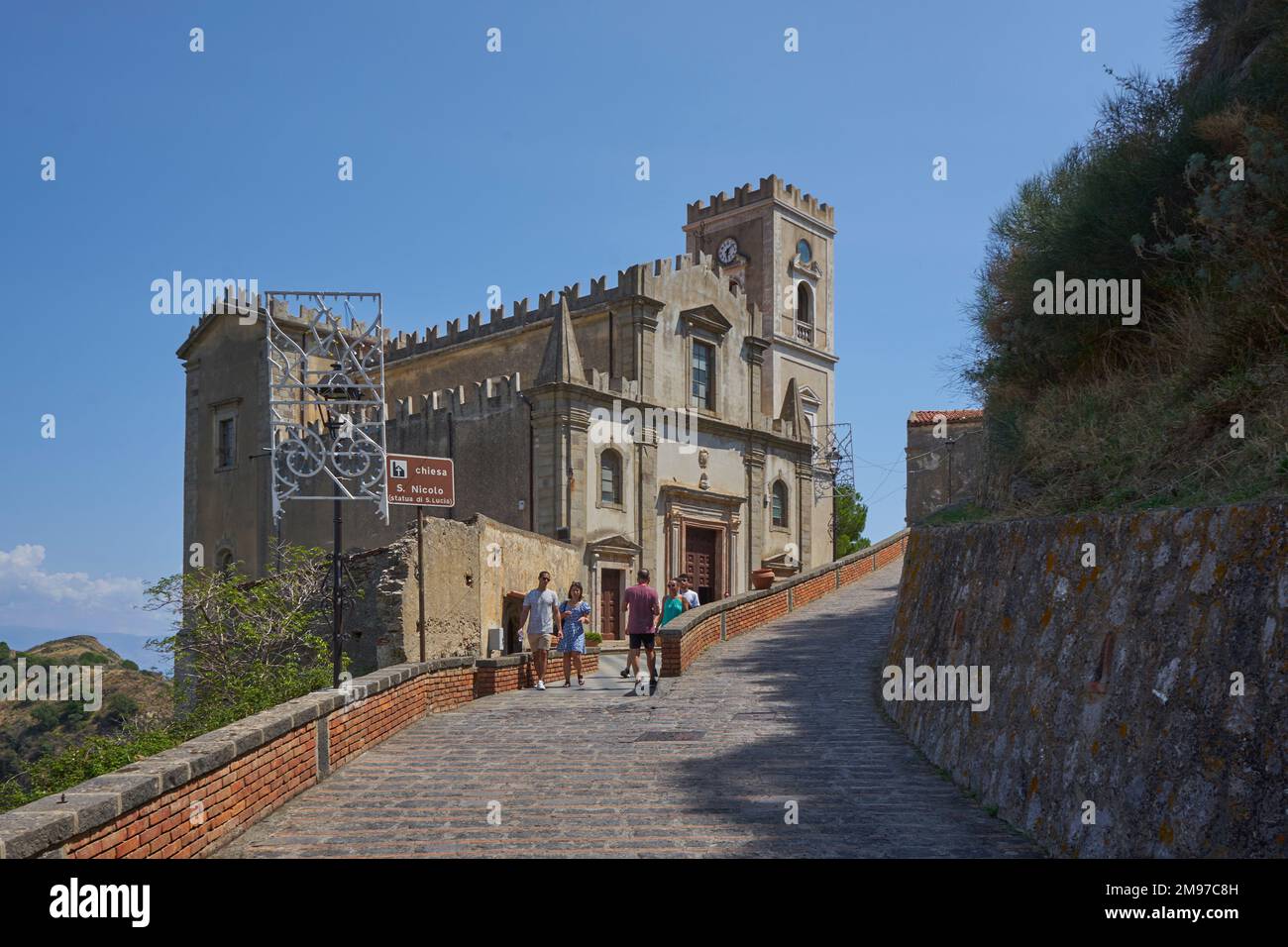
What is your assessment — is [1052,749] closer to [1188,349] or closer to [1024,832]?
[1024,832]

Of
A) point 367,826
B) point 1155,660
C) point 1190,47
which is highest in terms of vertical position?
point 1190,47

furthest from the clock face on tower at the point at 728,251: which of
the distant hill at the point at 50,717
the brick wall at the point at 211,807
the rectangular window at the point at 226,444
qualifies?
the brick wall at the point at 211,807

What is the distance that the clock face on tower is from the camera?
1743 inches

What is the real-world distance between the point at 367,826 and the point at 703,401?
1061 inches

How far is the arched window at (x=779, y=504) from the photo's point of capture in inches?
1421

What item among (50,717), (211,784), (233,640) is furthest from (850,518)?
(211,784)

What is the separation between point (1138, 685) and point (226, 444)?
34.5 m

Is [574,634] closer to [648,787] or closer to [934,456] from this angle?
[648,787]

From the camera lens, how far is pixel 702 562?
108 ft

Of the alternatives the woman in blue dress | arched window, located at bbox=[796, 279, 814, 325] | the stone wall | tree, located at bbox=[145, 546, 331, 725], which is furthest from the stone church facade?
the stone wall

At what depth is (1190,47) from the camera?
14586mm

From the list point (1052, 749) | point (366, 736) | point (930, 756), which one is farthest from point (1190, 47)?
point (366, 736)

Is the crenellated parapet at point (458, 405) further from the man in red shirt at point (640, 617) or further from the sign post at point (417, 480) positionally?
the sign post at point (417, 480)

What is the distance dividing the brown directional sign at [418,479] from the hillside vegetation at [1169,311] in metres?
5.96
